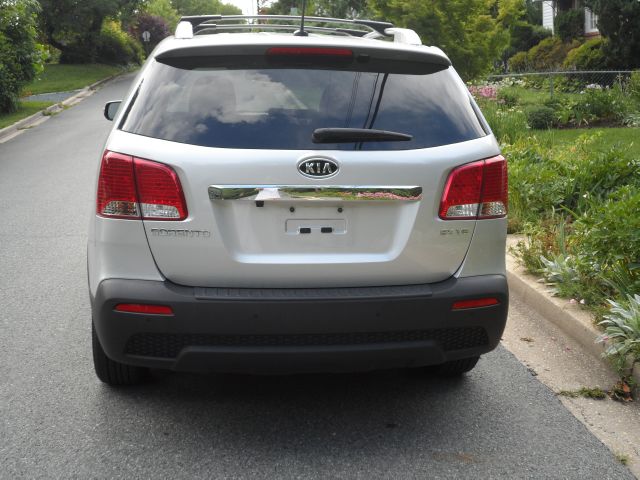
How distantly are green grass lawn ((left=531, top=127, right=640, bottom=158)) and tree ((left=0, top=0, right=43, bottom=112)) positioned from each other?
1365cm

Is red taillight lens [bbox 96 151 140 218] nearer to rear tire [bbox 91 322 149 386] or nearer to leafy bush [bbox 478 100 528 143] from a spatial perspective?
rear tire [bbox 91 322 149 386]

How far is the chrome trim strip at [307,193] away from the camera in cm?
348

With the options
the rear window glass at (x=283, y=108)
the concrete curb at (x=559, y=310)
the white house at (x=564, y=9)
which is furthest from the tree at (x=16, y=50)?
the rear window glass at (x=283, y=108)

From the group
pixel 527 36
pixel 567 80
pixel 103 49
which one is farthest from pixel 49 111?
pixel 527 36

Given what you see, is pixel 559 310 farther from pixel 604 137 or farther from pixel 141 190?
pixel 604 137

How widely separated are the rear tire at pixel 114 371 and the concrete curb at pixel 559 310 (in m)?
2.58

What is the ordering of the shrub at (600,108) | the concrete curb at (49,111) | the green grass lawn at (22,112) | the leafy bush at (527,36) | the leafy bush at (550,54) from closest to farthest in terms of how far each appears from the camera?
the shrub at (600,108) < the concrete curb at (49,111) < the green grass lawn at (22,112) < the leafy bush at (550,54) < the leafy bush at (527,36)

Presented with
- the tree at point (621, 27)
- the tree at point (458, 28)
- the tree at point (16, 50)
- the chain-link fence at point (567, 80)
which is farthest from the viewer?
the tree at point (621, 27)

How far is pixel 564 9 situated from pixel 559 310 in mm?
35758

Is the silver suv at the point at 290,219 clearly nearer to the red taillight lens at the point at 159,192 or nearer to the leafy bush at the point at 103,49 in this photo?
the red taillight lens at the point at 159,192

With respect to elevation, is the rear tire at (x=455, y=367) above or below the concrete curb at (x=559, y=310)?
above

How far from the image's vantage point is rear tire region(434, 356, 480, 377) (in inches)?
176

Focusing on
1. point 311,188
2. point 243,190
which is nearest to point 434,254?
point 311,188

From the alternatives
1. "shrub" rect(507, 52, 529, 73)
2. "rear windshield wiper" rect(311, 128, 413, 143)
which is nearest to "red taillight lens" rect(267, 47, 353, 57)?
"rear windshield wiper" rect(311, 128, 413, 143)
